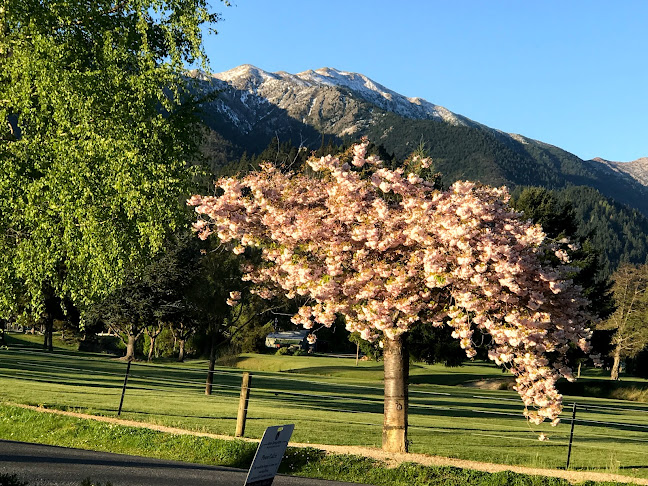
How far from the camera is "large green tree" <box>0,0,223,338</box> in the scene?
63.9 feet

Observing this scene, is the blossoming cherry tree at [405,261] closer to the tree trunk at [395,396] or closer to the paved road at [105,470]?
the tree trunk at [395,396]

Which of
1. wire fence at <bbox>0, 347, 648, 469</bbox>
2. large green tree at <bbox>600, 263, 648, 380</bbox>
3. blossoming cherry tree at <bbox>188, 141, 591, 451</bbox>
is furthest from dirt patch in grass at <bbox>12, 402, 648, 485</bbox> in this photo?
large green tree at <bbox>600, 263, 648, 380</bbox>

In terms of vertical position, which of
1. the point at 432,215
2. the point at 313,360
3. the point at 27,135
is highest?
the point at 27,135

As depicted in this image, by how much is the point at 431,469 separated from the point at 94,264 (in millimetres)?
11141

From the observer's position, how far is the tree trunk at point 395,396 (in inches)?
683

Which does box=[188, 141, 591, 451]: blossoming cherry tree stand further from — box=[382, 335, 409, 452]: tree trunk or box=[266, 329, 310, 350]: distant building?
box=[266, 329, 310, 350]: distant building

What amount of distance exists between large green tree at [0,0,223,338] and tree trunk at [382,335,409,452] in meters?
7.97

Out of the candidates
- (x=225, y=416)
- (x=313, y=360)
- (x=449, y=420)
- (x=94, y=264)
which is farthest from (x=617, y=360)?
(x=94, y=264)

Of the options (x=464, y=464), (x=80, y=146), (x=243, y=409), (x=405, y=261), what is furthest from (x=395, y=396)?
(x=80, y=146)

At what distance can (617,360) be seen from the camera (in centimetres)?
8269

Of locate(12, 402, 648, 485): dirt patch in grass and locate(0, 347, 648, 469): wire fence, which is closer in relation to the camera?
locate(12, 402, 648, 485): dirt patch in grass

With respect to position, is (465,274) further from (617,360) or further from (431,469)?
(617,360)

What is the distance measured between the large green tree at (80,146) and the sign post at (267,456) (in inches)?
548

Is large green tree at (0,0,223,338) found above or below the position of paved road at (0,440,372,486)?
above
